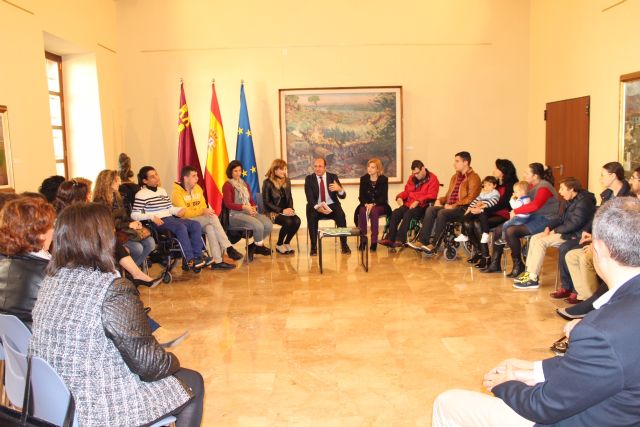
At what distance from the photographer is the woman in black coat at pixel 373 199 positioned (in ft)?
25.5

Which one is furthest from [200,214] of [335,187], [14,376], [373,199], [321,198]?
[14,376]

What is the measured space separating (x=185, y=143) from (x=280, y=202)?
74.2 inches

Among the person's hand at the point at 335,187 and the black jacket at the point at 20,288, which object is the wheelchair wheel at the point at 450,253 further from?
the black jacket at the point at 20,288

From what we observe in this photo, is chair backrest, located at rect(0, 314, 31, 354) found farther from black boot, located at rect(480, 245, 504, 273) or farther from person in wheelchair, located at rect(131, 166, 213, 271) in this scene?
black boot, located at rect(480, 245, 504, 273)

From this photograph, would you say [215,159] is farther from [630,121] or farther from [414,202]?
[630,121]

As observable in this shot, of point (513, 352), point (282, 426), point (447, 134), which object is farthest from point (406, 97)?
point (282, 426)

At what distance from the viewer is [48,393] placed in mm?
2012

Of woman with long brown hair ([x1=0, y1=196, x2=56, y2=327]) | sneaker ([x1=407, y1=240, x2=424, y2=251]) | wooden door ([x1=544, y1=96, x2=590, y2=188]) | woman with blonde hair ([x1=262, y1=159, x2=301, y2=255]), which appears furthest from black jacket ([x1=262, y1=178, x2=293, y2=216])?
woman with long brown hair ([x1=0, y1=196, x2=56, y2=327])

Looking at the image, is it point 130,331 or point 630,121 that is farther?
point 630,121

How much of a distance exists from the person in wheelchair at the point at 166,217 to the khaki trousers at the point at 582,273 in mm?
3797

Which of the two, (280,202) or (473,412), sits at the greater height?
(280,202)

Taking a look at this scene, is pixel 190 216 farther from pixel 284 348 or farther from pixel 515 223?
pixel 515 223

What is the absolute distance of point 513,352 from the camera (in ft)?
13.3

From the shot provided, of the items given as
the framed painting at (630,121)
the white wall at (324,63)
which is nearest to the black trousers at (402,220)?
the white wall at (324,63)
